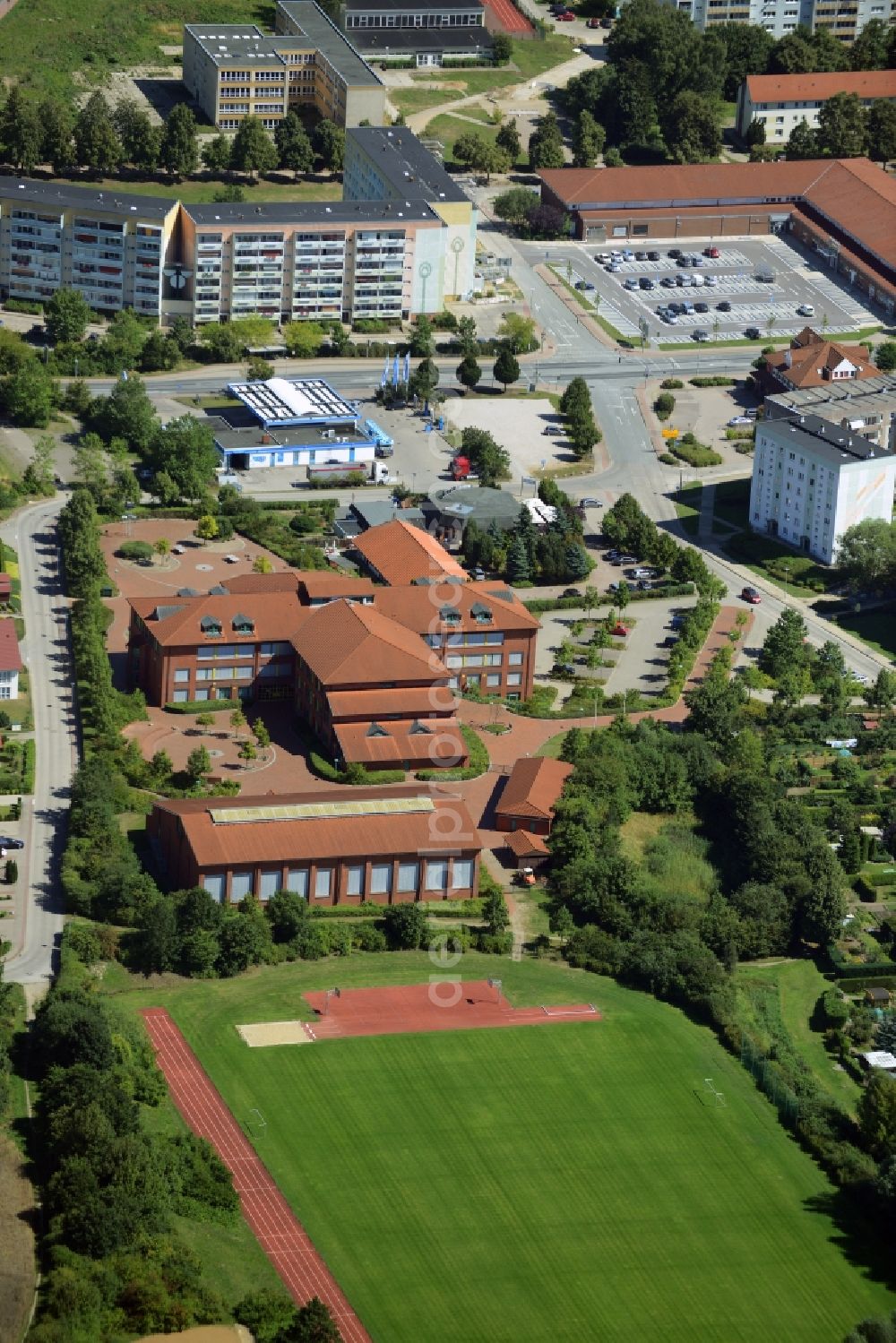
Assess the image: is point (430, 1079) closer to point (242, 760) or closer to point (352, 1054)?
→ point (352, 1054)

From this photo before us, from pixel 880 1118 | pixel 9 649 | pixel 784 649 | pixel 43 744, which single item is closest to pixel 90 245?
pixel 9 649

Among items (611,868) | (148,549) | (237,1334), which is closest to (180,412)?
(148,549)

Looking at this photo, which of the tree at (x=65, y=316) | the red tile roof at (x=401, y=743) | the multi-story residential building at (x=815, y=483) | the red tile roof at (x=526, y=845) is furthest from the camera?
the tree at (x=65, y=316)

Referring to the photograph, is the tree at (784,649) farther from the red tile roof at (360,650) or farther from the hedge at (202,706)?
the hedge at (202,706)

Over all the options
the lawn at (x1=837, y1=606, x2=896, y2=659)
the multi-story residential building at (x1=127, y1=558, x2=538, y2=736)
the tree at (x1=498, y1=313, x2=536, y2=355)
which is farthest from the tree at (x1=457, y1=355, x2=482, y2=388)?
the multi-story residential building at (x1=127, y1=558, x2=538, y2=736)

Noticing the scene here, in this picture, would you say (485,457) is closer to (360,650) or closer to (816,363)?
(816,363)

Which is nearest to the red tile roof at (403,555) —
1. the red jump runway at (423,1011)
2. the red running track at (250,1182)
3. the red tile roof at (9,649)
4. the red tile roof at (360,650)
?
the red tile roof at (360,650)

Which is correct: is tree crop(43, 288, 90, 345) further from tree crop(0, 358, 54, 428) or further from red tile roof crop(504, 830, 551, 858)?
red tile roof crop(504, 830, 551, 858)
